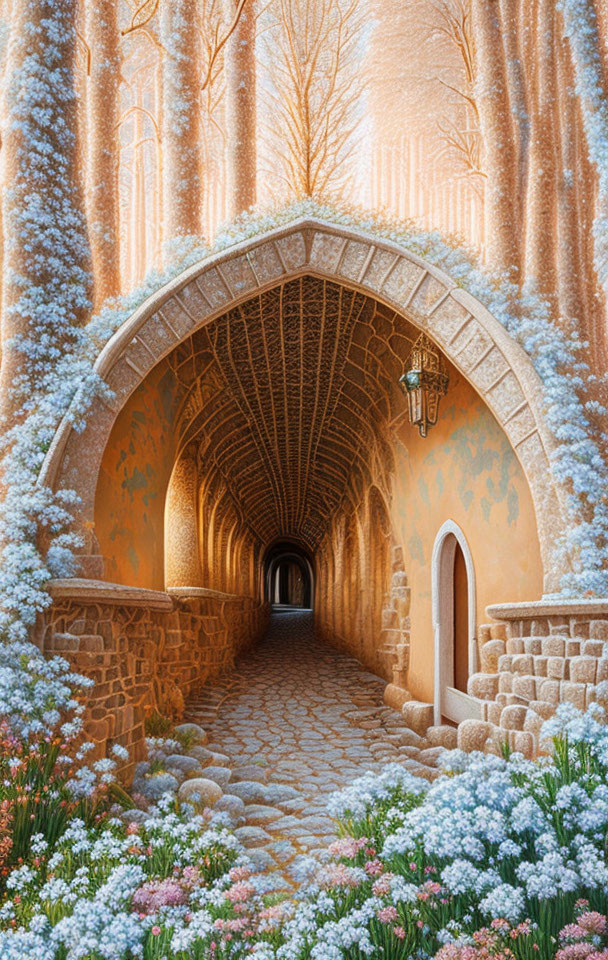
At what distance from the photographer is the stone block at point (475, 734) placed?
525 centimetres

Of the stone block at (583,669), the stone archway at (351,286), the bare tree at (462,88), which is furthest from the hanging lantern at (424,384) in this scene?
the bare tree at (462,88)

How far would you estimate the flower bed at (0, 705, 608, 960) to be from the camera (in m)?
2.75

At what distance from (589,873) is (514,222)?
5.88 metres

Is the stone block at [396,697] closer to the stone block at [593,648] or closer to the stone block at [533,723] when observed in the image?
the stone block at [533,723]

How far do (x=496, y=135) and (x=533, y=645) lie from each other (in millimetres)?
5228

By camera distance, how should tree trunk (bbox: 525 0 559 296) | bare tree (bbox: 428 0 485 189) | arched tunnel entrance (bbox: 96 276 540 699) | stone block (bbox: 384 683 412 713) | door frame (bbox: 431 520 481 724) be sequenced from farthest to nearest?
1. bare tree (bbox: 428 0 485 189)
2. stone block (bbox: 384 683 412 713)
3. tree trunk (bbox: 525 0 559 296)
4. door frame (bbox: 431 520 481 724)
5. arched tunnel entrance (bbox: 96 276 540 699)

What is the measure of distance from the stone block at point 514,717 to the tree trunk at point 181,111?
529 centimetres

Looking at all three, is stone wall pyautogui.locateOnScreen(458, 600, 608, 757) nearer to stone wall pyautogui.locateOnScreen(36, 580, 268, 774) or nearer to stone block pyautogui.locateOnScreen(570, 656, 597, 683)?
stone block pyautogui.locateOnScreen(570, 656, 597, 683)

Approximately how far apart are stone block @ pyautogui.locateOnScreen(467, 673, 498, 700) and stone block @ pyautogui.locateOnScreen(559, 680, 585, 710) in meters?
0.80

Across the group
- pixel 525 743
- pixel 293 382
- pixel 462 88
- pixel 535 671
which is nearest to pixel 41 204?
pixel 293 382

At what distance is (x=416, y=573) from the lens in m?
8.02

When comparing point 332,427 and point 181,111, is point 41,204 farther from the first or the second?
point 332,427

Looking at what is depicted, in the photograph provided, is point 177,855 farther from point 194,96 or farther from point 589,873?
point 194,96

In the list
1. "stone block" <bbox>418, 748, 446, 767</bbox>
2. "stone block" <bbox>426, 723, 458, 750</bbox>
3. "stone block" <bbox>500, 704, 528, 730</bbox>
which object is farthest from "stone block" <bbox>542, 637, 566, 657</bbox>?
"stone block" <bbox>426, 723, 458, 750</bbox>
